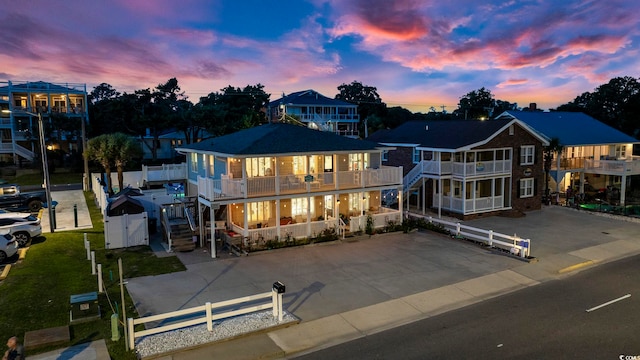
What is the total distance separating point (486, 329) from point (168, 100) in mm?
71079

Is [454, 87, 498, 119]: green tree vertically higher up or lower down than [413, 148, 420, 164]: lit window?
higher up

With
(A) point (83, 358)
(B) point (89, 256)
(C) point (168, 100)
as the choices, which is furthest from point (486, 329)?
(C) point (168, 100)

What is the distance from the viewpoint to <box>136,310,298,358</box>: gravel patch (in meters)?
10.7

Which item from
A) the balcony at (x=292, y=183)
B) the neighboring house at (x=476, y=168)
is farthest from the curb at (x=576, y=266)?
the neighboring house at (x=476, y=168)

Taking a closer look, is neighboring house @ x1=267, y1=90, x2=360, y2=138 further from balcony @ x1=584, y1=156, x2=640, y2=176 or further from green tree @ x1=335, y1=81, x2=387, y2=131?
balcony @ x1=584, y1=156, x2=640, y2=176

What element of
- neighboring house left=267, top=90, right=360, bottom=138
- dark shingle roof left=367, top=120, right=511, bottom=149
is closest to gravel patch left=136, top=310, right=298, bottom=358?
dark shingle roof left=367, top=120, right=511, bottom=149

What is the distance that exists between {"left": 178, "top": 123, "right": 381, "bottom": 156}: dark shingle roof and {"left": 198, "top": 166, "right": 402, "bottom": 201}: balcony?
1.29m

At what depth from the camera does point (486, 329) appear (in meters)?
11.8

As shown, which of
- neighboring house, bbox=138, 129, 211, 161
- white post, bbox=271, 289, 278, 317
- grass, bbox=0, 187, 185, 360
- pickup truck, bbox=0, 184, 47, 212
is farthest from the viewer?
neighboring house, bbox=138, 129, 211, 161

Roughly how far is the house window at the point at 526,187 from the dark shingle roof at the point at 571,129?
7026mm

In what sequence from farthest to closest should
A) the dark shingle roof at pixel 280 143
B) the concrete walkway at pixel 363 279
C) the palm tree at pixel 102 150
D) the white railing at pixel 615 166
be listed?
the white railing at pixel 615 166 < the palm tree at pixel 102 150 < the dark shingle roof at pixel 280 143 < the concrete walkway at pixel 363 279

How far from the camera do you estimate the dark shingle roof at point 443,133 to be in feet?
95.8

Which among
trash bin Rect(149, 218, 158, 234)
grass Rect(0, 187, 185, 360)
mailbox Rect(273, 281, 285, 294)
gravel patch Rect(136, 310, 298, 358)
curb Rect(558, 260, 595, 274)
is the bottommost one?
curb Rect(558, 260, 595, 274)

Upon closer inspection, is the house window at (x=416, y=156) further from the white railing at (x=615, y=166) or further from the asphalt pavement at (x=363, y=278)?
the white railing at (x=615, y=166)
